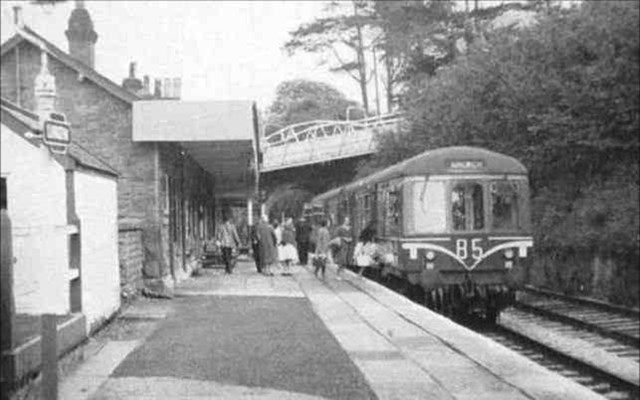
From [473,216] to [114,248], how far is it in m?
7.24

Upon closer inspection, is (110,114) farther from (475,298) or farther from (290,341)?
(290,341)

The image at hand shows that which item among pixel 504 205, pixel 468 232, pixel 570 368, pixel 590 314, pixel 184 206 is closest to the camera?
pixel 570 368

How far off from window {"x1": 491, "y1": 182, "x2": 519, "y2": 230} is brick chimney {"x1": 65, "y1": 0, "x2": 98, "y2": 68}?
792 centimetres

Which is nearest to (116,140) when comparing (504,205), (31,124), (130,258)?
(130,258)

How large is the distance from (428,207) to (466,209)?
2.25ft

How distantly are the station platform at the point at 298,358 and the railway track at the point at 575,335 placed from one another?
4.66 feet

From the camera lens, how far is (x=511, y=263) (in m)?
17.8

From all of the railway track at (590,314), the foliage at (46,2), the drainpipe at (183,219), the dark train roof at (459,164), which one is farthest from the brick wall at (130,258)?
the foliage at (46,2)

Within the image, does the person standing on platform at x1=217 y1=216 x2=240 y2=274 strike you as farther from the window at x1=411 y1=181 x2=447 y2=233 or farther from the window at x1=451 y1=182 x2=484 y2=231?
the window at x1=451 y1=182 x2=484 y2=231

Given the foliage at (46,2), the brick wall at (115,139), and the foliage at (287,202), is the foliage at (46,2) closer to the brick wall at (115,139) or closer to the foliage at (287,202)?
the brick wall at (115,139)

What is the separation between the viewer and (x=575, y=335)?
1579cm

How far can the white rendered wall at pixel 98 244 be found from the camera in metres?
10.9

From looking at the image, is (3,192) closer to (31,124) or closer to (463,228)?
(31,124)

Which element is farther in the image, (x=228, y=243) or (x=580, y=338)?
(x=228, y=243)
